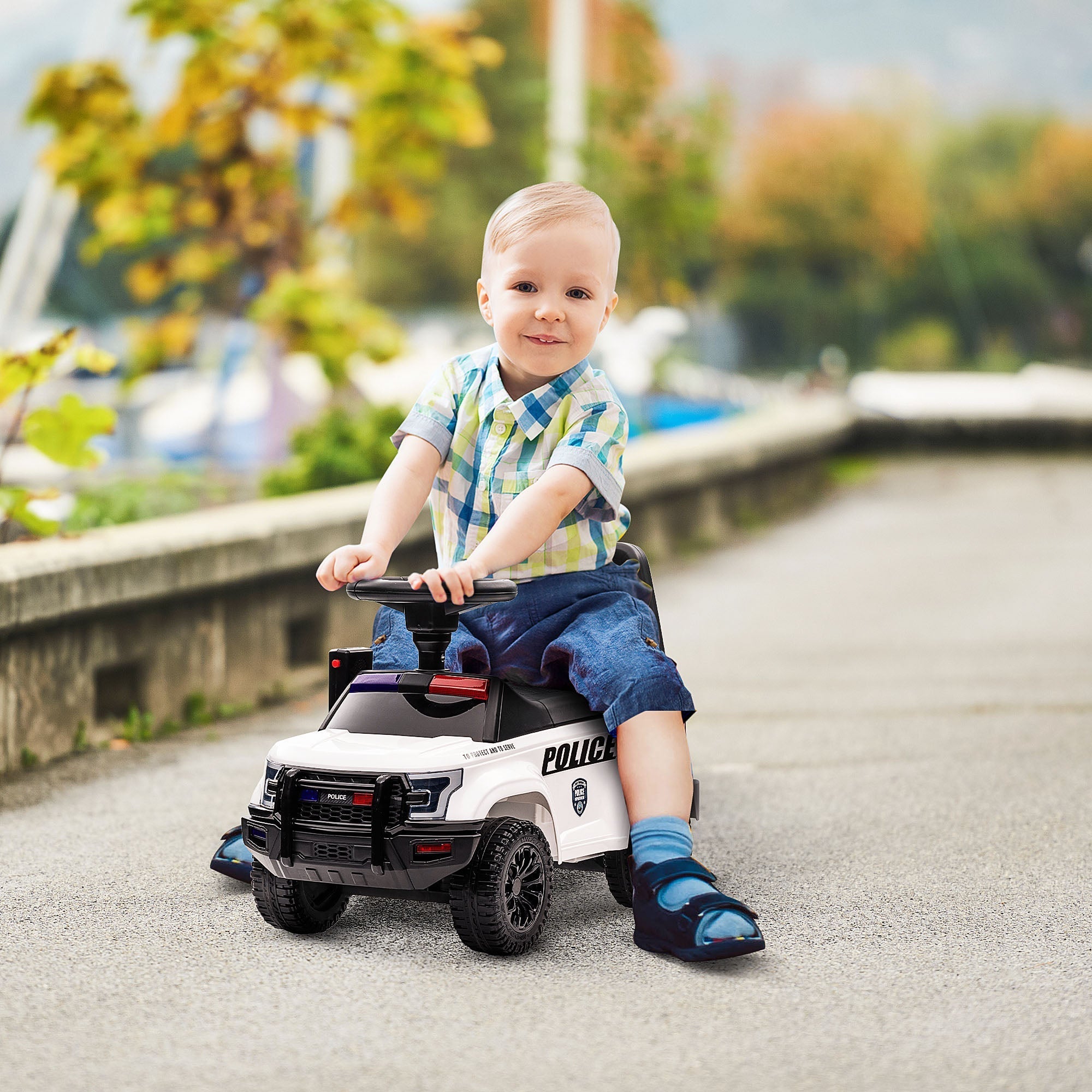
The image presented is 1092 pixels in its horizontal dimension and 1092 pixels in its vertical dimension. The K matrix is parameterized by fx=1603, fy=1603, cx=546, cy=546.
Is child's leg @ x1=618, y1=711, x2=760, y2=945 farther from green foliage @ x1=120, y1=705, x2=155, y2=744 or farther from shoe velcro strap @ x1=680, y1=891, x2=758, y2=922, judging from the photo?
green foliage @ x1=120, y1=705, x2=155, y2=744

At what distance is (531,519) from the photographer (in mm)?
3283

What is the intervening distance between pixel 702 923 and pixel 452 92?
648 centimetres

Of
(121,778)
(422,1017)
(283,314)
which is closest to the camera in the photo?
(422,1017)

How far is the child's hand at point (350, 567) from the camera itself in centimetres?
321

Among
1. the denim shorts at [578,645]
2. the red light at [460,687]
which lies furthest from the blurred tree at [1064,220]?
the red light at [460,687]

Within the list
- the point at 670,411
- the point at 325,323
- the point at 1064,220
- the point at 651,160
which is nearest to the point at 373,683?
the point at 325,323

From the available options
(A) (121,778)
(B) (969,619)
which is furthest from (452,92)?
(A) (121,778)

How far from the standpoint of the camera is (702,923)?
3.07 meters

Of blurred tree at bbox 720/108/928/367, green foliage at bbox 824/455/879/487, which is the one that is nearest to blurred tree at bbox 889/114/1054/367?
blurred tree at bbox 720/108/928/367

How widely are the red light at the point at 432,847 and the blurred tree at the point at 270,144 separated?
18.9 feet

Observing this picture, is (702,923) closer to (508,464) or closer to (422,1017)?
(422,1017)

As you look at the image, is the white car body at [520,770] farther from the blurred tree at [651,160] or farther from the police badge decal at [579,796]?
A: the blurred tree at [651,160]

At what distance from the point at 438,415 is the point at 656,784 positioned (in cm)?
94

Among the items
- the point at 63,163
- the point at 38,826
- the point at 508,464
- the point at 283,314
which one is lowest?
the point at 38,826
